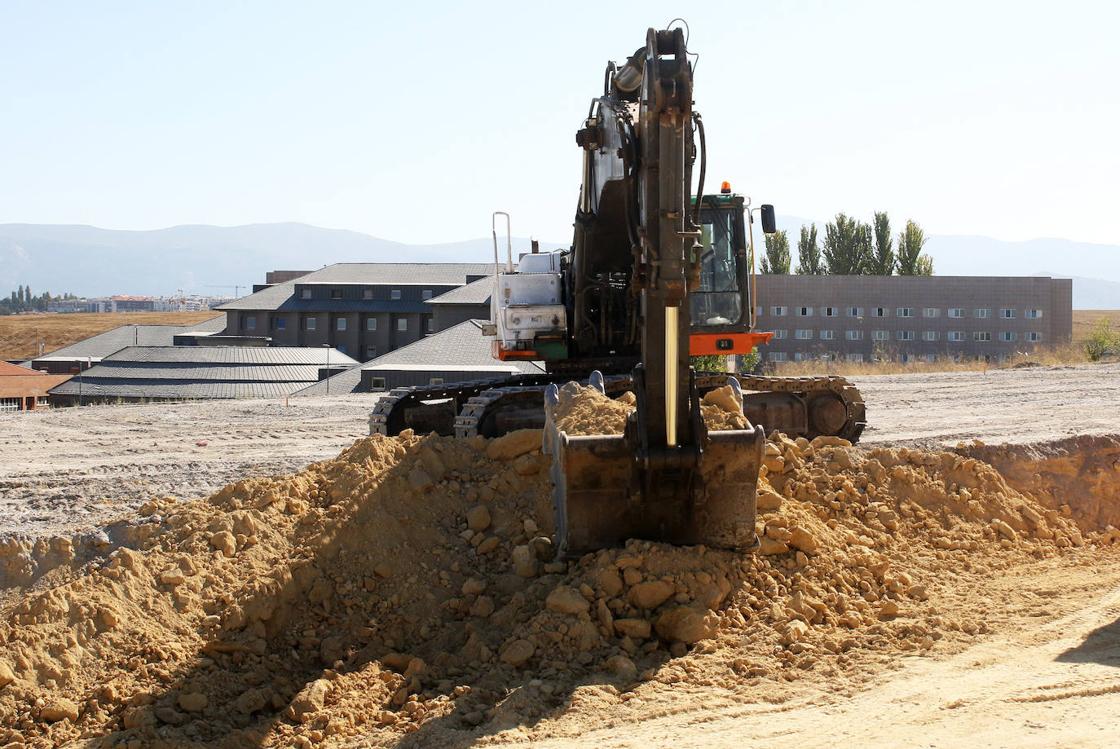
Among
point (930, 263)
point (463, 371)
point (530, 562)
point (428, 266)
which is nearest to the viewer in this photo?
point (530, 562)

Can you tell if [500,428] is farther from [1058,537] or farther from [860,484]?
[1058,537]

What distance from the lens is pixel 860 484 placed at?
9633mm

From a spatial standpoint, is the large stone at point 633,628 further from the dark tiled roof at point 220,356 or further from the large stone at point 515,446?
the dark tiled roof at point 220,356

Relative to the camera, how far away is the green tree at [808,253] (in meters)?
65.9

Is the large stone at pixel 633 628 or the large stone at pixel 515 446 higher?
the large stone at pixel 515 446

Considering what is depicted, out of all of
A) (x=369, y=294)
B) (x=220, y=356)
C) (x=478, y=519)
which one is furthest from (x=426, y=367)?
(x=478, y=519)

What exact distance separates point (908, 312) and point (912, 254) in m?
11.1

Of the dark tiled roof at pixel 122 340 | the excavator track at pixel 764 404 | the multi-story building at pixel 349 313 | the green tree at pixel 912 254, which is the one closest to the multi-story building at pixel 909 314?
the green tree at pixel 912 254

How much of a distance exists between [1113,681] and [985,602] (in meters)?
1.84

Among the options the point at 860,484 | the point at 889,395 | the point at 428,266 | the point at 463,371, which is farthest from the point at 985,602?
the point at 428,266

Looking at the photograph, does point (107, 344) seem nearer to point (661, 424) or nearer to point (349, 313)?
point (349, 313)

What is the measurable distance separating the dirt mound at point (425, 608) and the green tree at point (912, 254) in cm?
5548

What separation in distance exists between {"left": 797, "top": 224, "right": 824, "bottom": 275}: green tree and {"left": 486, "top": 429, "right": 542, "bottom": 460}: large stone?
192 ft

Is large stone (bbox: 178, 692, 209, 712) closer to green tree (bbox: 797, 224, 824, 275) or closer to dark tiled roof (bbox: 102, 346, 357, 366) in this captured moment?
dark tiled roof (bbox: 102, 346, 357, 366)
